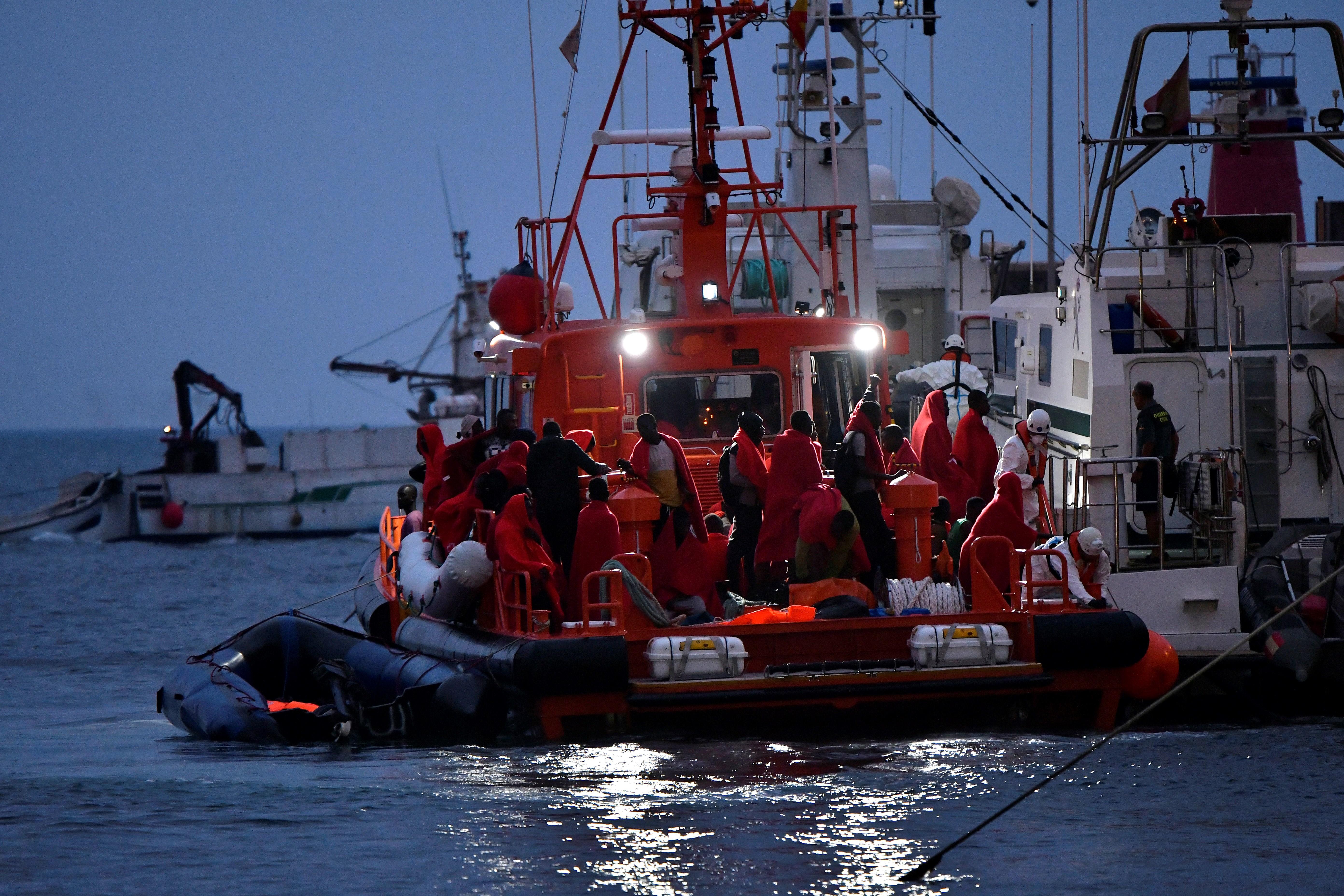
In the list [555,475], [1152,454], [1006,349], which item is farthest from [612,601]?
[1006,349]

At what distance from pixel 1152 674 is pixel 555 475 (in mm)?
3938

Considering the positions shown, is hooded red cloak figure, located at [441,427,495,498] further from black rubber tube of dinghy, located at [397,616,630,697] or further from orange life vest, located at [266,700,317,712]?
black rubber tube of dinghy, located at [397,616,630,697]

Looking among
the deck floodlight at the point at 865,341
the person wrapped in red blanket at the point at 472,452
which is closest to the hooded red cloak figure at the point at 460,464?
the person wrapped in red blanket at the point at 472,452

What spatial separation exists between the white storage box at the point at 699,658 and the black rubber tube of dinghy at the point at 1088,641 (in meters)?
1.80

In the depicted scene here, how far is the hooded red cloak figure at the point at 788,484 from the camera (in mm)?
10867

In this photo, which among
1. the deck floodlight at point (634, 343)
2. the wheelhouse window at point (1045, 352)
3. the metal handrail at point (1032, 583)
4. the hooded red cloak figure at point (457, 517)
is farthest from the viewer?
the wheelhouse window at point (1045, 352)

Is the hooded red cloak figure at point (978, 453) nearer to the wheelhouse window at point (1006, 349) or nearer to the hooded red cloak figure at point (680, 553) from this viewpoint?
the hooded red cloak figure at point (680, 553)

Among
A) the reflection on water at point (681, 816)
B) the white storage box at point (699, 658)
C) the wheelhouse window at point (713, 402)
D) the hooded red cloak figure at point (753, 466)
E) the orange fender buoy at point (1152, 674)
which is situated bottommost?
the reflection on water at point (681, 816)

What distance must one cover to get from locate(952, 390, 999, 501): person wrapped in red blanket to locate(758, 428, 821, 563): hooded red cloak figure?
182cm

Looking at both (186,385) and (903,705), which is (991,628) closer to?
(903,705)

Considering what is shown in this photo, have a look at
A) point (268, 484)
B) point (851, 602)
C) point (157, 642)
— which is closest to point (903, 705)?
point (851, 602)

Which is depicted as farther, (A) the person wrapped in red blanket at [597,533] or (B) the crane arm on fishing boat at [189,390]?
(B) the crane arm on fishing boat at [189,390]

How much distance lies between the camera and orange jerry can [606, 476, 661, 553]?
10789mm

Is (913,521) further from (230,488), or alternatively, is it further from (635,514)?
(230,488)
